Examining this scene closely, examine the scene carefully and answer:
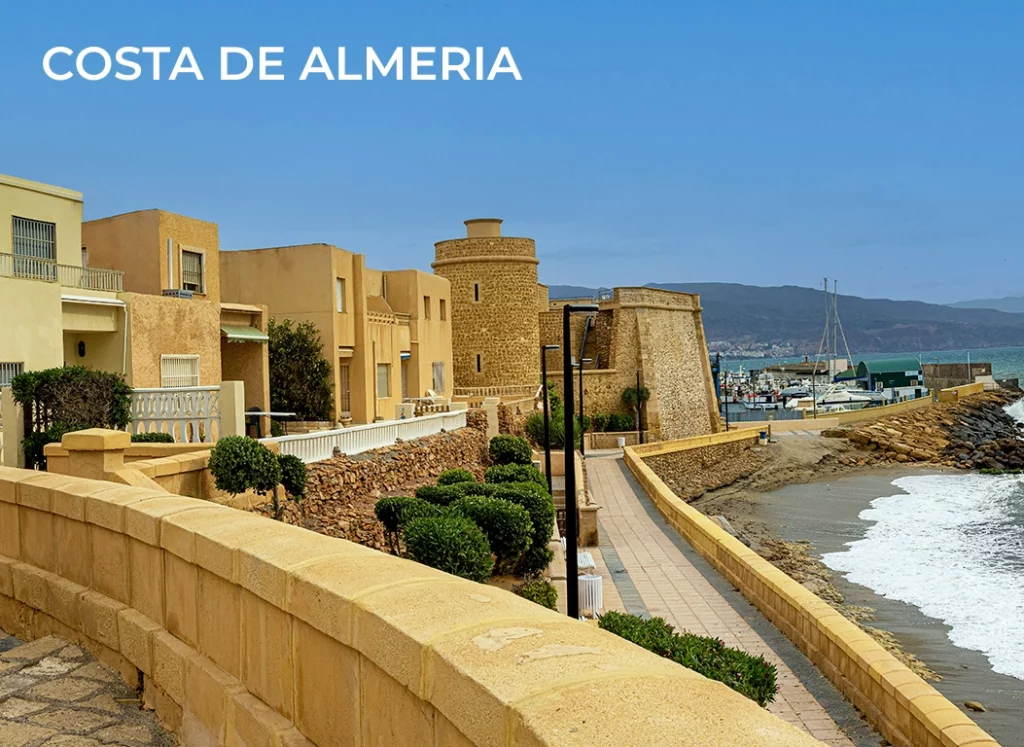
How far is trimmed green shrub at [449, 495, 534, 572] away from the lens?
639 inches

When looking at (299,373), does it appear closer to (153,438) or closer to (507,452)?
(507,452)

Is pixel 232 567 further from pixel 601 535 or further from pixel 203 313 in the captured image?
pixel 601 535

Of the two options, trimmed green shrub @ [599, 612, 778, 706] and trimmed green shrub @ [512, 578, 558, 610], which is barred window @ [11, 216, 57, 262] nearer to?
trimmed green shrub @ [512, 578, 558, 610]

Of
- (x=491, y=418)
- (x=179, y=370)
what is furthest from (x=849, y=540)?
(x=179, y=370)

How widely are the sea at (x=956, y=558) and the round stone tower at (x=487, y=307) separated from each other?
16419mm

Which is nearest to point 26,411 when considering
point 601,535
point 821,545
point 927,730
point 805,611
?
point 805,611

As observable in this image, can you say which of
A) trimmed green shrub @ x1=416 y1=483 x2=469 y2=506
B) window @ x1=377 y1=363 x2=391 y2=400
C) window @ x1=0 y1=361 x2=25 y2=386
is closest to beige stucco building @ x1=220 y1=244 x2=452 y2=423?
window @ x1=377 y1=363 x2=391 y2=400

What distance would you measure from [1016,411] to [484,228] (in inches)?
2229

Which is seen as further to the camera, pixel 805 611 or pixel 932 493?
pixel 932 493

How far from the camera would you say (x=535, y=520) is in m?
18.2

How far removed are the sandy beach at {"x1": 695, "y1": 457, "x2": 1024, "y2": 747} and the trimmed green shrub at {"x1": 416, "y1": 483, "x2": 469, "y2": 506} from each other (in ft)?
28.0

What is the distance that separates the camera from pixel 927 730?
27.2 ft

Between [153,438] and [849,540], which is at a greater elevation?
[153,438]

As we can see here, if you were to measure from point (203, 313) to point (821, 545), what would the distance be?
20.7m
